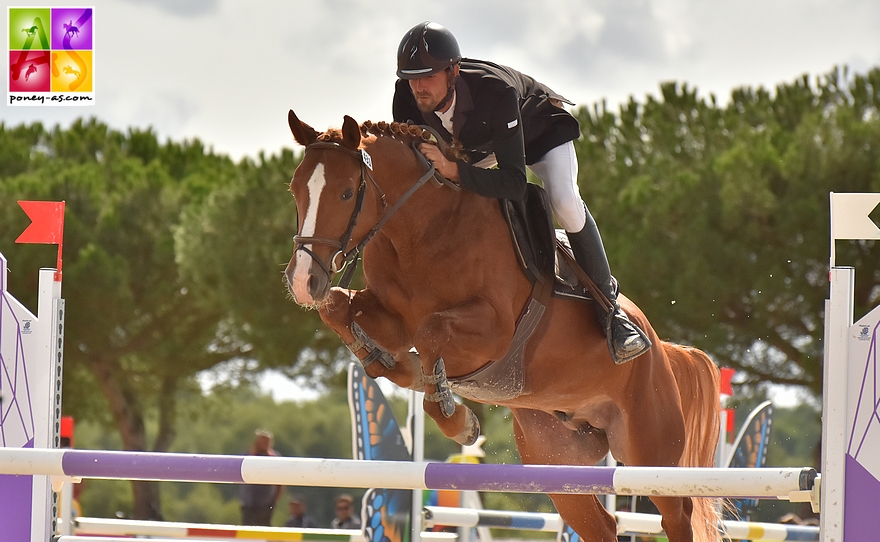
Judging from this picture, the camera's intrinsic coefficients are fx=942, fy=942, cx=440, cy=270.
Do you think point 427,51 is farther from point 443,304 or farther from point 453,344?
point 453,344

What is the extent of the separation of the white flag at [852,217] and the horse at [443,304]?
109cm

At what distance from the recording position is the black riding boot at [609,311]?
11.6 ft

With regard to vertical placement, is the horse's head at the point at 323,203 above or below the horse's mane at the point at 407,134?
below

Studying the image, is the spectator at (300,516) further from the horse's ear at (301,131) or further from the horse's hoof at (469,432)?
the horse's ear at (301,131)

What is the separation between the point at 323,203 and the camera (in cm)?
290

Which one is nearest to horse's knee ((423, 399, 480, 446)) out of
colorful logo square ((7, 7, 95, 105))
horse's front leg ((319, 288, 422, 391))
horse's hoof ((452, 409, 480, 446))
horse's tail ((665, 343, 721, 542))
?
horse's hoof ((452, 409, 480, 446))

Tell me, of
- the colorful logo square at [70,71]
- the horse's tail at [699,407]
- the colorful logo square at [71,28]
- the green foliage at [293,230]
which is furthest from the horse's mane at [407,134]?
the green foliage at [293,230]

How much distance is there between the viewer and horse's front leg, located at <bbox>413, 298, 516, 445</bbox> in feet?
9.99

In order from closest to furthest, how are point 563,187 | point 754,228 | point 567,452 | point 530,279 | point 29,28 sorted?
point 530,279, point 563,187, point 567,452, point 29,28, point 754,228

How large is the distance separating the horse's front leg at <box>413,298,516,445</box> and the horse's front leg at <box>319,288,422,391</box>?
0.14 m

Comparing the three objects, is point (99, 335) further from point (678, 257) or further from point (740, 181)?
point (740, 181)

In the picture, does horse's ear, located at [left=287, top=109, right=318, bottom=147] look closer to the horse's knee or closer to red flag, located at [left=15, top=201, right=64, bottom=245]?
the horse's knee

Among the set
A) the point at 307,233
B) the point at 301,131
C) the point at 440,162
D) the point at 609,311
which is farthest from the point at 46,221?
the point at 609,311

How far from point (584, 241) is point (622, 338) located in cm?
41
